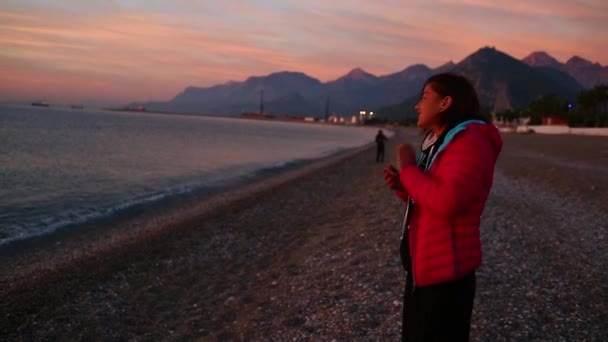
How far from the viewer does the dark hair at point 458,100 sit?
252 cm

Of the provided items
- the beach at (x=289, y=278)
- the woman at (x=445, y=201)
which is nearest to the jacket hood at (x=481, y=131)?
the woman at (x=445, y=201)

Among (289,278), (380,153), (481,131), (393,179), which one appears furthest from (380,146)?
(481,131)

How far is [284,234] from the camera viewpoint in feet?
38.2

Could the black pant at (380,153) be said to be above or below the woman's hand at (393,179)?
below

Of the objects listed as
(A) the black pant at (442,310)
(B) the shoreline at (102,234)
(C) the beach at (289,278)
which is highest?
(A) the black pant at (442,310)

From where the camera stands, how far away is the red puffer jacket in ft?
7.68

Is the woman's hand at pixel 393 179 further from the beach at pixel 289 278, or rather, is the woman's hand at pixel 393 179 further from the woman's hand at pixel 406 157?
the beach at pixel 289 278

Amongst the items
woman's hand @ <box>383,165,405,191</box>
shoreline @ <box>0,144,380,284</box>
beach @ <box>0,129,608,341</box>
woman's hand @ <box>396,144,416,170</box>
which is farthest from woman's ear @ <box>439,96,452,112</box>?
shoreline @ <box>0,144,380,284</box>

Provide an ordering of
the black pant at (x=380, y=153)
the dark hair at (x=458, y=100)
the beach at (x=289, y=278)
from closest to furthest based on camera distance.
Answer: the dark hair at (x=458, y=100)
the beach at (x=289, y=278)
the black pant at (x=380, y=153)

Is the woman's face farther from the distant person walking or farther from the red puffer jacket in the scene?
the distant person walking

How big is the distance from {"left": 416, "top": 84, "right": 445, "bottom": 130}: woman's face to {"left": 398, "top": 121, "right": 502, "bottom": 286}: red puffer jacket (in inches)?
6.2

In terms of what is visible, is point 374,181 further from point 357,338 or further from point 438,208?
point 438,208

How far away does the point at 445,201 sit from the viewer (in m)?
2.35

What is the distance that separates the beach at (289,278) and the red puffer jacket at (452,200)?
9.52 ft
